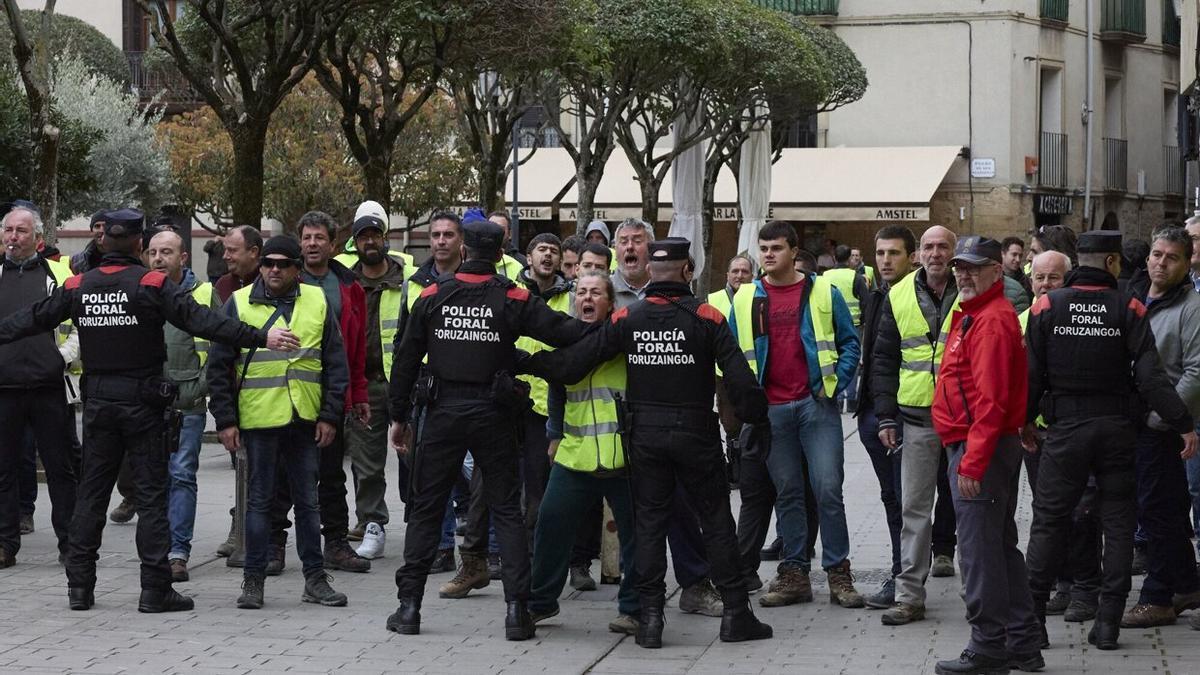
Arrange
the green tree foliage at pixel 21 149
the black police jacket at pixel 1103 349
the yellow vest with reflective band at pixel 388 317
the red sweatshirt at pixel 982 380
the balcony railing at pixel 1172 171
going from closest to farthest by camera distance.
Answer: the red sweatshirt at pixel 982 380 < the black police jacket at pixel 1103 349 < the yellow vest with reflective band at pixel 388 317 < the green tree foliage at pixel 21 149 < the balcony railing at pixel 1172 171

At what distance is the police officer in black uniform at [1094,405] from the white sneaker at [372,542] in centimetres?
409

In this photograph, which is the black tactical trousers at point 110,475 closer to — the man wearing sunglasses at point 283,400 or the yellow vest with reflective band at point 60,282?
the man wearing sunglasses at point 283,400

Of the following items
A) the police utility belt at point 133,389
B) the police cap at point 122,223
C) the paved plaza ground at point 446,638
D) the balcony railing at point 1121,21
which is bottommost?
the paved plaza ground at point 446,638

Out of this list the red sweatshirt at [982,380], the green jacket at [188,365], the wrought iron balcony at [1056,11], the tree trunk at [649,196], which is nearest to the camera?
the red sweatshirt at [982,380]

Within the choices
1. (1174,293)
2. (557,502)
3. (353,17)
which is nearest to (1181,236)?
(1174,293)

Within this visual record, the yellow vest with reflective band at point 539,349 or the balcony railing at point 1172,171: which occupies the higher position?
the balcony railing at point 1172,171

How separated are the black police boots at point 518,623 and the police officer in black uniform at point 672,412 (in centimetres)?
52

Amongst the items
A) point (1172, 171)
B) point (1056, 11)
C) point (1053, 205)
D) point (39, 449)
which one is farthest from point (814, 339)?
point (1172, 171)

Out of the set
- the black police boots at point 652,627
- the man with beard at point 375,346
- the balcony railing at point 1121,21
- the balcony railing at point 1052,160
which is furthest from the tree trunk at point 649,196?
the black police boots at point 652,627

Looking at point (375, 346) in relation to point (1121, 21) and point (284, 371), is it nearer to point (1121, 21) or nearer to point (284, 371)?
point (284, 371)

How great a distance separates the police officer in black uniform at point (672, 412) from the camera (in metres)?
8.19

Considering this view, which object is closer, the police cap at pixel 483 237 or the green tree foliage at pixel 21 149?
the police cap at pixel 483 237

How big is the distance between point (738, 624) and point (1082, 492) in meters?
1.64

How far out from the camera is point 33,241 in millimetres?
10469
